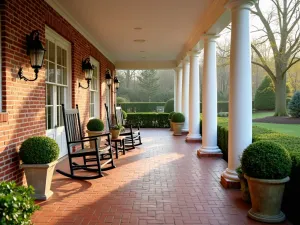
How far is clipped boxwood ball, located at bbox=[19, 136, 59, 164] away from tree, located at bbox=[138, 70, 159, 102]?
25.0 metres

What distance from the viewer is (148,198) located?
147 inches

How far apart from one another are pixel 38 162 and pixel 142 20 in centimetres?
428

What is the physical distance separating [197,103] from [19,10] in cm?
598

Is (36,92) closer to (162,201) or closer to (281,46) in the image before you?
(162,201)

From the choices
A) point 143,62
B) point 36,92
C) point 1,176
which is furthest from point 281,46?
point 1,176

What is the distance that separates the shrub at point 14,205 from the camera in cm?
176

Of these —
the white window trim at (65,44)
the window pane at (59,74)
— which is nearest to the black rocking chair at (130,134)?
the white window trim at (65,44)

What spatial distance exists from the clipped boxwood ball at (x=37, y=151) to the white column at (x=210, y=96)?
3778mm

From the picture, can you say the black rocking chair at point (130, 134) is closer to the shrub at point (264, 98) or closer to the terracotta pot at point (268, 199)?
the terracotta pot at point (268, 199)

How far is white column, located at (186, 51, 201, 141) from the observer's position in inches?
342

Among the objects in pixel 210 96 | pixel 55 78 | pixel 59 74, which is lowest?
pixel 210 96

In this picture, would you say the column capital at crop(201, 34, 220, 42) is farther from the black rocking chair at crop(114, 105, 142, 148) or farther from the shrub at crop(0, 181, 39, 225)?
the shrub at crop(0, 181, 39, 225)

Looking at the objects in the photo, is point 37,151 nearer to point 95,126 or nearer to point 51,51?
point 51,51

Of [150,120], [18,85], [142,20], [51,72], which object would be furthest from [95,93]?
[150,120]
